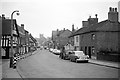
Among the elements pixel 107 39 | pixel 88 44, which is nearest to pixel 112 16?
pixel 107 39

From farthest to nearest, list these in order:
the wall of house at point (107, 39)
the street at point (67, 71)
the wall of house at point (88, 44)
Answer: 1. the wall of house at point (88, 44)
2. the wall of house at point (107, 39)
3. the street at point (67, 71)

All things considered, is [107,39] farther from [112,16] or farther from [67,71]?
[67,71]

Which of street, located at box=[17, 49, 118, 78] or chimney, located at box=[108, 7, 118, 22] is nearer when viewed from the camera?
street, located at box=[17, 49, 118, 78]

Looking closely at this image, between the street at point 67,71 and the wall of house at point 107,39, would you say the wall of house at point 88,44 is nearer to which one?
the wall of house at point 107,39

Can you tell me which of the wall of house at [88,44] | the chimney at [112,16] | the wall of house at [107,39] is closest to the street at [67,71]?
the wall of house at [107,39]

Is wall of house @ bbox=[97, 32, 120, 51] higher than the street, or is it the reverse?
wall of house @ bbox=[97, 32, 120, 51]

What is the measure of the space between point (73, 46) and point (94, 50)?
14.2 m

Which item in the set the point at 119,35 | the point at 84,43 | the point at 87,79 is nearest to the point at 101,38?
the point at 119,35

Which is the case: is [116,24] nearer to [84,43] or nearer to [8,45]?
[84,43]

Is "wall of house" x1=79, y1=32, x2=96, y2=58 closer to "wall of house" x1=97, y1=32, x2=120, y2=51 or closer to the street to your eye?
"wall of house" x1=97, y1=32, x2=120, y2=51

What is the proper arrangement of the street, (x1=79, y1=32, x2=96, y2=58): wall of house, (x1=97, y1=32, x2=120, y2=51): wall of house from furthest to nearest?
(x1=79, y1=32, x2=96, y2=58): wall of house
(x1=97, y1=32, x2=120, y2=51): wall of house
the street

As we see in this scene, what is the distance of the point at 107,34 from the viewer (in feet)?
106

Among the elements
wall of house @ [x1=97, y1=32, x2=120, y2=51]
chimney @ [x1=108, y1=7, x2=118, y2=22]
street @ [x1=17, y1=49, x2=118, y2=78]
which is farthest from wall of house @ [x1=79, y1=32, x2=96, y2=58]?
street @ [x1=17, y1=49, x2=118, y2=78]

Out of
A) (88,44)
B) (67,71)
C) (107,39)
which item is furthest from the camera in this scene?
(88,44)
